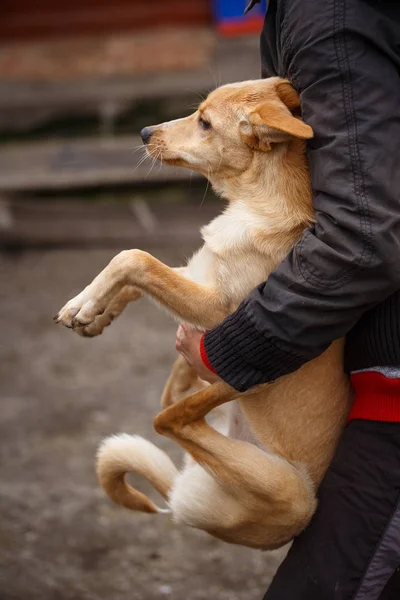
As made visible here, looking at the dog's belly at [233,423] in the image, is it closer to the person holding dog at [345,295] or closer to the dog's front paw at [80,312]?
the person holding dog at [345,295]

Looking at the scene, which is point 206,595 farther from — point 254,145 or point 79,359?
point 79,359

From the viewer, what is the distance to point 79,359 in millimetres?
5160

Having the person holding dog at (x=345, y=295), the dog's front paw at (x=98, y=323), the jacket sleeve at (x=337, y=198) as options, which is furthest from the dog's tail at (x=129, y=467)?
the jacket sleeve at (x=337, y=198)

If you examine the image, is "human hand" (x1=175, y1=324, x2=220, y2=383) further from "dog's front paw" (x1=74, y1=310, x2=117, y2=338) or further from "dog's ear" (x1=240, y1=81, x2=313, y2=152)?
"dog's ear" (x1=240, y1=81, x2=313, y2=152)

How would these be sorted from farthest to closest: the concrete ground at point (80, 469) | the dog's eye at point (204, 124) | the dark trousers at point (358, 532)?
the concrete ground at point (80, 469)
the dog's eye at point (204, 124)
the dark trousers at point (358, 532)

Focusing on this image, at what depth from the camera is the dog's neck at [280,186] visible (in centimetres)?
243

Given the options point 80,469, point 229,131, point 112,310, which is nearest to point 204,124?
point 229,131

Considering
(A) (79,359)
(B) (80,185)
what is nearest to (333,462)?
(A) (79,359)

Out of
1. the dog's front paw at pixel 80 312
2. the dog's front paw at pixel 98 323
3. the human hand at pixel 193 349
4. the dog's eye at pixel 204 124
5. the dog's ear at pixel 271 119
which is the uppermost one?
the dog's ear at pixel 271 119

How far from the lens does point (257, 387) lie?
7.97 feet

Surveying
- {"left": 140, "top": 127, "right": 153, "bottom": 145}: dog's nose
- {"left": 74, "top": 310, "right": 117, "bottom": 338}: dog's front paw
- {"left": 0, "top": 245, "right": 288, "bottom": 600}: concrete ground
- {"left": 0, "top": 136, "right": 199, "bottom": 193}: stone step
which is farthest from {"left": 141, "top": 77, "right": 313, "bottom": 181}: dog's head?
{"left": 0, "top": 136, "right": 199, "bottom": 193}: stone step

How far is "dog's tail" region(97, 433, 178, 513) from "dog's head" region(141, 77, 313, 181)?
91 centimetres

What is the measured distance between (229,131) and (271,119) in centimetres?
31

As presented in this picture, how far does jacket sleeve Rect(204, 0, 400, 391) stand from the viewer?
1943mm
